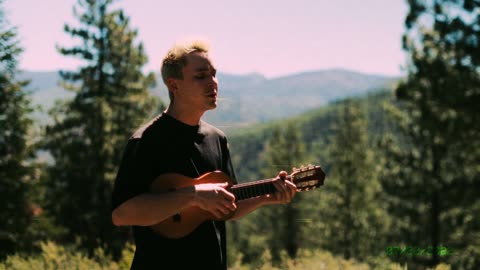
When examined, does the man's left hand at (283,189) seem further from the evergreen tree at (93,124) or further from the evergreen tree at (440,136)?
the evergreen tree at (93,124)

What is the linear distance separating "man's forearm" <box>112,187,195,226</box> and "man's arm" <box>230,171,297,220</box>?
556 millimetres

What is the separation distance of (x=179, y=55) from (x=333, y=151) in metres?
33.5

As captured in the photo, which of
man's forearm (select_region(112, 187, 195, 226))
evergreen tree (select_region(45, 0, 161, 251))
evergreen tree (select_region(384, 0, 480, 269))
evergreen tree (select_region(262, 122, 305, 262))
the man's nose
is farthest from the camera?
evergreen tree (select_region(262, 122, 305, 262))

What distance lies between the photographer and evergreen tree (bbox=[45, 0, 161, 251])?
75.9ft

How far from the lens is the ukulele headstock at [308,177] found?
2775mm

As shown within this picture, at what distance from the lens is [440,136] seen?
15.7 m

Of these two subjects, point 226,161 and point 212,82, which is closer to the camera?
point 212,82

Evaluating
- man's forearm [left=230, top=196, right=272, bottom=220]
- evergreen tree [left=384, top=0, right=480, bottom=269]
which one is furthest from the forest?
man's forearm [left=230, top=196, right=272, bottom=220]

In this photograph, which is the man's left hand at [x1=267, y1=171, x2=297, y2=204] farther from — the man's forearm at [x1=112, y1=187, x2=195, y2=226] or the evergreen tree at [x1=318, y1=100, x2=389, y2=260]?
the evergreen tree at [x1=318, y1=100, x2=389, y2=260]

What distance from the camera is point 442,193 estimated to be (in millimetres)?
19250

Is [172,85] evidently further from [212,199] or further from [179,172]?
[212,199]

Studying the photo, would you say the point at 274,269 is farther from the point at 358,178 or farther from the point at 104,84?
the point at 358,178

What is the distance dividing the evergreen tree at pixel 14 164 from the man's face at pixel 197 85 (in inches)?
514

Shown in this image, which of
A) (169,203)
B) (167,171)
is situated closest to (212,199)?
(169,203)
